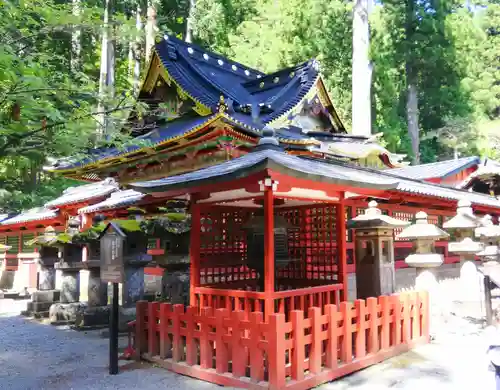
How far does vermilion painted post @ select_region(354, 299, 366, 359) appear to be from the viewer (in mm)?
5961

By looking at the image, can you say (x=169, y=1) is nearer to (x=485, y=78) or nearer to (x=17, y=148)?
(x=485, y=78)

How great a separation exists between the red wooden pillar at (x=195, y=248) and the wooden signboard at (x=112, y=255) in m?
1.02

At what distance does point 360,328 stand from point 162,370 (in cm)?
274

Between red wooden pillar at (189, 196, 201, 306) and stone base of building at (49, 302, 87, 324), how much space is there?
489 centimetres

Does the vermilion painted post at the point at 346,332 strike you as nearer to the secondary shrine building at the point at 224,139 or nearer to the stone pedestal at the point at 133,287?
the stone pedestal at the point at 133,287

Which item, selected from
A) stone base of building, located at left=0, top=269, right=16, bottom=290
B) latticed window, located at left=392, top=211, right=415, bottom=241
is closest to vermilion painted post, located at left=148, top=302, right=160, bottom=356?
latticed window, located at left=392, top=211, right=415, bottom=241

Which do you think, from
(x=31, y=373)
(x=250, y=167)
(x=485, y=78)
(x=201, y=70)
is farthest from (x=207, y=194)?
(x=485, y=78)

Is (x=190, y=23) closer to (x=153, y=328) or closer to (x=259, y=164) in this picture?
(x=153, y=328)

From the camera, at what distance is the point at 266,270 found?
18.1 ft

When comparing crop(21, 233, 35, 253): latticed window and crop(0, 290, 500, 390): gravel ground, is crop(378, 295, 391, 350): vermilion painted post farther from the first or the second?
crop(21, 233, 35, 253): latticed window

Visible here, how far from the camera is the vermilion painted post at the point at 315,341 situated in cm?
528

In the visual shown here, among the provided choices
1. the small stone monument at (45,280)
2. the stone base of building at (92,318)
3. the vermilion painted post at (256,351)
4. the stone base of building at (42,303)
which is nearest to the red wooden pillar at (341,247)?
the vermilion painted post at (256,351)

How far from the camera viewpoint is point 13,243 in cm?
2161

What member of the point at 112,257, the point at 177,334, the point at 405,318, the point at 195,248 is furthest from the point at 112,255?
the point at 405,318
